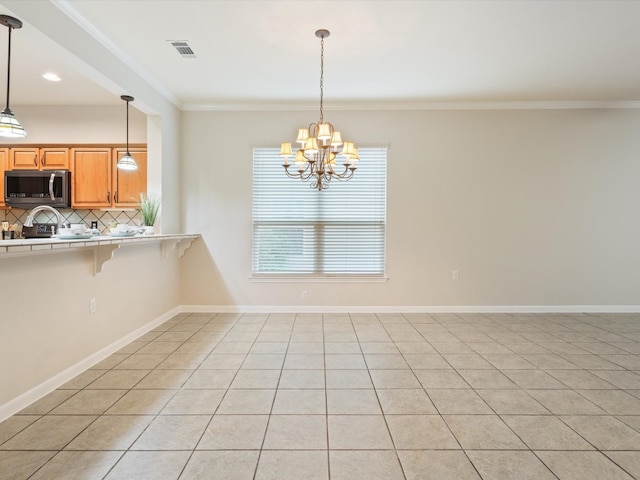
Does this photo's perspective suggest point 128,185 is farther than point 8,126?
Yes

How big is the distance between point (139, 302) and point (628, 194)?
6.42 meters

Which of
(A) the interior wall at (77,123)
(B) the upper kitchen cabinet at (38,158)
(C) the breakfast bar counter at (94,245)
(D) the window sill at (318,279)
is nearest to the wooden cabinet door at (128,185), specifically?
(A) the interior wall at (77,123)

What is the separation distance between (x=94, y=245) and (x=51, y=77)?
2.53 meters

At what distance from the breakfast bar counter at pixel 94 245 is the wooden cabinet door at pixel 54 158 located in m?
1.87

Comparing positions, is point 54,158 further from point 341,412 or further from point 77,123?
point 341,412

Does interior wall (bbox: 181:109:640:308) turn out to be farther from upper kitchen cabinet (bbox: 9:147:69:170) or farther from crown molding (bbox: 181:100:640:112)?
upper kitchen cabinet (bbox: 9:147:69:170)

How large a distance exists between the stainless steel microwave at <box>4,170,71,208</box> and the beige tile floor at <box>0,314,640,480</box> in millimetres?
2387

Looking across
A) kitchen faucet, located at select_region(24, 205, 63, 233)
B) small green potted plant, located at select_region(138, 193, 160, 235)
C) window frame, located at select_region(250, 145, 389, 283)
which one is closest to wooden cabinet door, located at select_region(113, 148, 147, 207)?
small green potted plant, located at select_region(138, 193, 160, 235)

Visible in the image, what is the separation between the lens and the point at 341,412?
2.18 meters

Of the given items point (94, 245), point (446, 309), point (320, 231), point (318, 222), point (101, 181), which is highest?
point (101, 181)

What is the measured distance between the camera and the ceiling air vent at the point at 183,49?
3.17 meters

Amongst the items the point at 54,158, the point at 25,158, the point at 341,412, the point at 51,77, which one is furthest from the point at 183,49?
the point at 341,412

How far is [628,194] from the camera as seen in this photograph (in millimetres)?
4688

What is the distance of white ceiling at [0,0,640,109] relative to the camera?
2.67 metres
